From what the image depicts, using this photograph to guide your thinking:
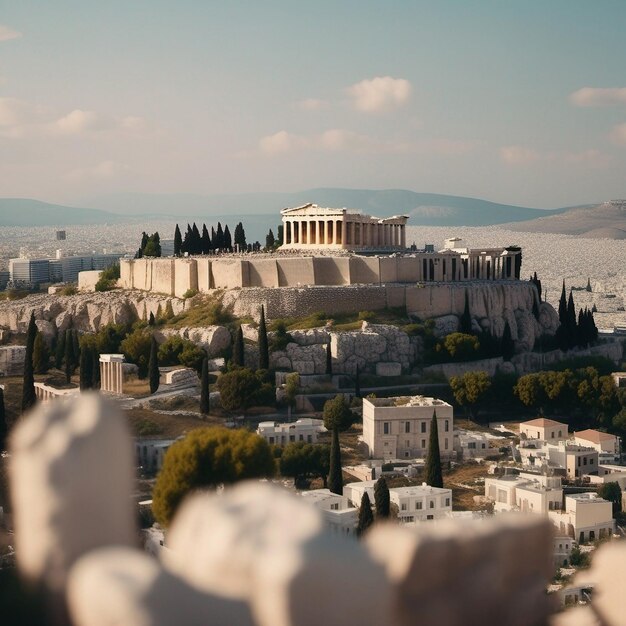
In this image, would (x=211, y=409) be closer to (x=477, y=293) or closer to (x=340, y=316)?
(x=340, y=316)

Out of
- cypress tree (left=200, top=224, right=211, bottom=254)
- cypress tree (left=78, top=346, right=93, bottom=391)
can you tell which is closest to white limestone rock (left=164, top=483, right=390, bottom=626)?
cypress tree (left=78, top=346, right=93, bottom=391)

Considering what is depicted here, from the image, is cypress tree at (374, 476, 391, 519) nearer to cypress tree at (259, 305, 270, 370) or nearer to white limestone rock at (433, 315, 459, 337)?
cypress tree at (259, 305, 270, 370)

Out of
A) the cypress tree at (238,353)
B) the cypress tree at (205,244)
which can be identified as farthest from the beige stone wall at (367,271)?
the cypress tree at (205,244)

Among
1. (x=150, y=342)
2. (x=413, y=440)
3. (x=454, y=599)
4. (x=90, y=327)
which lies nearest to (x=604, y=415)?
(x=413, y=440)

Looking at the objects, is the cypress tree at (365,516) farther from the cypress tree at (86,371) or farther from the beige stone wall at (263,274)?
the beige stone wall at (263,274)

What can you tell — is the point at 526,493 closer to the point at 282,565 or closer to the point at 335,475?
the point at 335,475

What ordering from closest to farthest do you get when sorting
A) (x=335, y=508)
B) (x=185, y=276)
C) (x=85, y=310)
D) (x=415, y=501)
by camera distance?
(x=335, y=508)
(x=415, y=501)
(x=185, y=276)
(x=85, y=310)

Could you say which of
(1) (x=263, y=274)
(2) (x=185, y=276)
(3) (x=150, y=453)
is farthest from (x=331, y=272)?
(3) (x=150, y=453)
